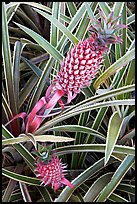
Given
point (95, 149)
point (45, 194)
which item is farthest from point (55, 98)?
point (45, 194)

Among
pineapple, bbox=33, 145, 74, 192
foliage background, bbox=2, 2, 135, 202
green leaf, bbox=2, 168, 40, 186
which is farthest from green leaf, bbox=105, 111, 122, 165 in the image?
green leaf, bbox=2, 168, 40, 186

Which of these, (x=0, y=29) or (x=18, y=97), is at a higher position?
(x=0, y=29)

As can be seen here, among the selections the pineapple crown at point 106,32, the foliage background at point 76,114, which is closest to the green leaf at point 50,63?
the foliage background at point 76,114

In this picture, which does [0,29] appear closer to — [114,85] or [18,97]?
[18,97]

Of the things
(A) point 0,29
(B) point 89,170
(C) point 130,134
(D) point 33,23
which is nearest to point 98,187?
(B) point 89,170

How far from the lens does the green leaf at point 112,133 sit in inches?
25.5

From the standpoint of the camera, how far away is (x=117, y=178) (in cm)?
76

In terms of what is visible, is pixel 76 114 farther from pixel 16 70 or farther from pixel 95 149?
pixel 16 70

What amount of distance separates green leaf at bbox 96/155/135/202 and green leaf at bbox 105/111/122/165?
0.10m

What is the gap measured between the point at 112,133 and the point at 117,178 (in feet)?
0.42

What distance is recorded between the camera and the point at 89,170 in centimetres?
81

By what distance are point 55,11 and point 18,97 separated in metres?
0.23

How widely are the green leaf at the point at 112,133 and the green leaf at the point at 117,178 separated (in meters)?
0.10

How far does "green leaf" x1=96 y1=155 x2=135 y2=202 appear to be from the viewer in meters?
0.73
